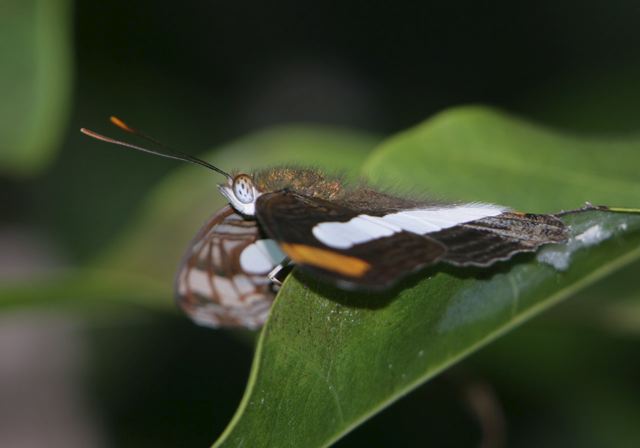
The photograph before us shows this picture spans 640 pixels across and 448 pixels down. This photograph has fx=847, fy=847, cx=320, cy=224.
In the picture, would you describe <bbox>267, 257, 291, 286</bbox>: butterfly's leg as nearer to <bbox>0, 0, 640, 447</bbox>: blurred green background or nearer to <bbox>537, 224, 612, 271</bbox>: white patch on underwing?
<bbox>537, 224, 612, 271</bbox>: white patch on underwing

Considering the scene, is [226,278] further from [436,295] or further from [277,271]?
[436,295]

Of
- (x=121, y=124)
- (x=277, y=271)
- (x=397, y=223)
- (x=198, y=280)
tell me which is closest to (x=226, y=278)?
(x=198, y=280)

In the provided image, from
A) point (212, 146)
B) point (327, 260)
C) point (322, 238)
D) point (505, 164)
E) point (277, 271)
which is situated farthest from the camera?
point (212, 146)

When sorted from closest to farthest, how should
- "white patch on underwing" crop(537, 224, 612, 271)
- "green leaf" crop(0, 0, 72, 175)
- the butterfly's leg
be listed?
"white patch on underwing" crop(537, 224, 612, 271) → the butterfly's leg → "green leaf" crop(0, 0, 72, 175)

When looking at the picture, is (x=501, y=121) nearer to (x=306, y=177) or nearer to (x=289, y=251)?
(x=306, y=177)

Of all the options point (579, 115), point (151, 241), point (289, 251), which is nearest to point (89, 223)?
point (151, 241)

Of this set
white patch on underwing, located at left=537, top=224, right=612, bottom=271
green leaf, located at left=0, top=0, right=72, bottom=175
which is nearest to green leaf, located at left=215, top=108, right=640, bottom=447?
white patch on underwing, located at left=537, top=224, right=612, bottom=271

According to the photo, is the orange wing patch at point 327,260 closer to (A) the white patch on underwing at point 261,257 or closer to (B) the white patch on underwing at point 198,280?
(A) the white patch on underwing at point 261,257
